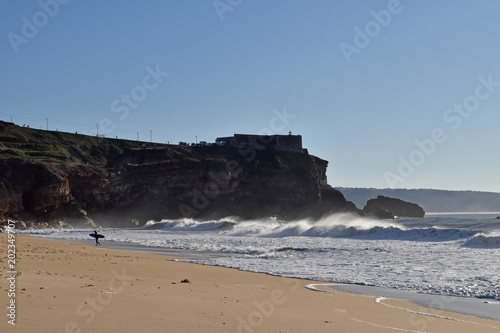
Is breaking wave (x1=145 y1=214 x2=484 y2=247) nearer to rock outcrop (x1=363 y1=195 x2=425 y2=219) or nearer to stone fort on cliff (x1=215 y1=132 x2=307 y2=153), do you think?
stone fort on cliff (x1=215 y1=132 x2=307 y2=153)

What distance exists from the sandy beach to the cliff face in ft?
145

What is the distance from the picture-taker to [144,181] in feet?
227

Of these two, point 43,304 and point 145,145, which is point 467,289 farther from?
point 145,145

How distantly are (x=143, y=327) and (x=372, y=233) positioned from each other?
32131 mm

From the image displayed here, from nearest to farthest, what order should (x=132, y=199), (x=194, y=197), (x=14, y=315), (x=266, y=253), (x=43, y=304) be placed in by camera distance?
1. (x=14, y=315)
2. (x=43, y=304)
3. (x=266, y=253)
4. (x=132, y=199)
5. (x=194, y=197)

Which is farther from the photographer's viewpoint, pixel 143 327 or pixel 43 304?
pixel 43 304

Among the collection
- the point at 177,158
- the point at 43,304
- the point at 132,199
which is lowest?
the point at 43,304

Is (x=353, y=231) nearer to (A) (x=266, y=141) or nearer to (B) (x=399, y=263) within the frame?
(B) (x=399, y=263)

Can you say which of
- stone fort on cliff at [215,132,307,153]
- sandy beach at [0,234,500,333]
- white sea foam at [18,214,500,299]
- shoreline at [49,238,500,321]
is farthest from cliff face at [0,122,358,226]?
shoreline at [49,238,500,321]

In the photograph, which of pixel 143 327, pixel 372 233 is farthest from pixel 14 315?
pixel 372 233

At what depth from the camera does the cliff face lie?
5572cm

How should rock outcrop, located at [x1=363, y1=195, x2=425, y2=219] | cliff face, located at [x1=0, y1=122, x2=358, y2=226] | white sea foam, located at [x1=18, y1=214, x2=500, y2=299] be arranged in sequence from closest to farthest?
white sea foam, located at [x1=18, y1=214, x2=500, y2=299]
cliff face, located at [x1=0, y1=122, x2=358, y2=226]
rock outcrop, located at [x1=363, y1=195, x2=425, y2=219]

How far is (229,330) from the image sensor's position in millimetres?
7410

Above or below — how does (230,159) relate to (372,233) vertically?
above
